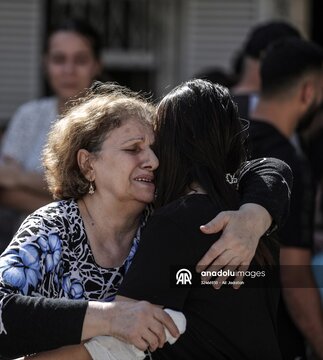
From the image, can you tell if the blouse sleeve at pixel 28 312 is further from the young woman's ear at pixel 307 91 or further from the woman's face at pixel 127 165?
the young woman's ear at pixel 307 91

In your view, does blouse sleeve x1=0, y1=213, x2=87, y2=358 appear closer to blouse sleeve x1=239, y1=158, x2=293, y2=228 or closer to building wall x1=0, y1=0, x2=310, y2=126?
blouse sleeve x1=239, y1=158, x2=293, y2=228

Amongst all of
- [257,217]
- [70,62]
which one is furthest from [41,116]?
[257,217]

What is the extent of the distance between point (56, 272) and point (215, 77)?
3.38 metres

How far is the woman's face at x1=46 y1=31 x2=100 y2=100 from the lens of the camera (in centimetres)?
445

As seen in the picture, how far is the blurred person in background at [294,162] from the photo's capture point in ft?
11.4

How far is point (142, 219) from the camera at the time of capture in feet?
9.21

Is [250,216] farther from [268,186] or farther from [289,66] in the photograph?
[289,66]

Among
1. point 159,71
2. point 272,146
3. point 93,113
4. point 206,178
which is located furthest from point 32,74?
point 206,178

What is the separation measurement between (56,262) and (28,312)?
0.25 metres

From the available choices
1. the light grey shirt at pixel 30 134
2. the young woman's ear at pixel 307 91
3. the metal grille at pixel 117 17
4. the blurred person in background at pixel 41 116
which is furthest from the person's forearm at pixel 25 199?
the metal grille at pixel 117 17

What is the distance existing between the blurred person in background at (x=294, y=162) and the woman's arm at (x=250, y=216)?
27.0 inches

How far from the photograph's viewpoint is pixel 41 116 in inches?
171

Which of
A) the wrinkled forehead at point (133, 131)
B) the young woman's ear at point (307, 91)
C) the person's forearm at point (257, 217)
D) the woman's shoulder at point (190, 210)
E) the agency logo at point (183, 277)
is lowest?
the agency logo at point (183, 277)

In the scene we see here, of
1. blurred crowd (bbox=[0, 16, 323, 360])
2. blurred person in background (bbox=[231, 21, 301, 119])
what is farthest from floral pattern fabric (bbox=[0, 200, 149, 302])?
blurred person in background (bbox=[231, 21, 301, 119])
